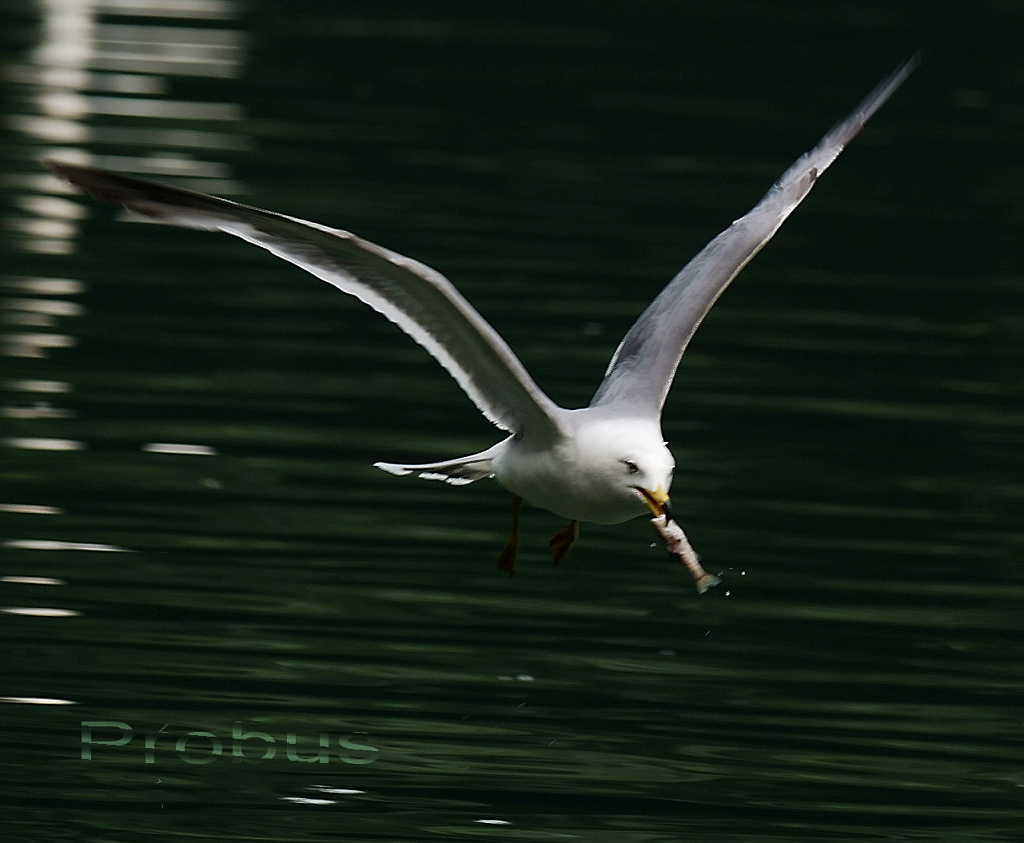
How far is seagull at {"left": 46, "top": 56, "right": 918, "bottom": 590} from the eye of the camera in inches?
330

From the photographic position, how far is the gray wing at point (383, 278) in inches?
326

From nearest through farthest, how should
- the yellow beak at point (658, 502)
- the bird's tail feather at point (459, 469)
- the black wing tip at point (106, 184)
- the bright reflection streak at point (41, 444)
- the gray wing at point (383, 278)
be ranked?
the black wing tip at point (106, 184), the gray wing at point (383, 278), the yellow beak at point (658, 502), the bird's tail feather at point (459, 469), the bright reflection streak at point (41, 444)

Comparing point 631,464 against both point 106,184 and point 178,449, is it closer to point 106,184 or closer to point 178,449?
point 106,184

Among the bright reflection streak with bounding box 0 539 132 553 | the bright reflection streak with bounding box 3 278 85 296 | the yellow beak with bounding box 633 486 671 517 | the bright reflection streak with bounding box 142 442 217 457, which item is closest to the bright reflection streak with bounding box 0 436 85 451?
the bright reflection streak with bounding box 142 442 217 457

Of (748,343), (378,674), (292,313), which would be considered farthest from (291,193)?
(378,674)

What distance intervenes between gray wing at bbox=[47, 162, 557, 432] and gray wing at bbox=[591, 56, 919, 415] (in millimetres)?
630

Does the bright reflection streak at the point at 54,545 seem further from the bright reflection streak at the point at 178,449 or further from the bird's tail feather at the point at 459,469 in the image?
Result: the bird's tail feather at the point at 459,469

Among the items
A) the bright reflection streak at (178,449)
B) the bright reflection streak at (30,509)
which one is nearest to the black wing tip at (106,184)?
the bright reflection streak at (30,509)

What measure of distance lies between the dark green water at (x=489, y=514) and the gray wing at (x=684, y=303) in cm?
130

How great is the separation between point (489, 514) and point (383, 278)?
3909mm

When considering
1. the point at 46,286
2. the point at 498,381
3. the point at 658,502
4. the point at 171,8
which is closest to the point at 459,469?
the point at 498,381

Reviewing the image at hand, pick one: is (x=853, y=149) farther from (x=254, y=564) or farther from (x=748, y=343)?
(x=254, y=564)

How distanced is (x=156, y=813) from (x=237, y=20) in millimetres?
23830

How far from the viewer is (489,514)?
41.3ft
